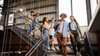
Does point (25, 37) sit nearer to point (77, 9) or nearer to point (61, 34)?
point (61, 34)

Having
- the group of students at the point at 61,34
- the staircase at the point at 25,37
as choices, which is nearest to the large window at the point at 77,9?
the group of students at the point at 61,34

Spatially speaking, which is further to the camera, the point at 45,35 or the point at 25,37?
the point at 25,37

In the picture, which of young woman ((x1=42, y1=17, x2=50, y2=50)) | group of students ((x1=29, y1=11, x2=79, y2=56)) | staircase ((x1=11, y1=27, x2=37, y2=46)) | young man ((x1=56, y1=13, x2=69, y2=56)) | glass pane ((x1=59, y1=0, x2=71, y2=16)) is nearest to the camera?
young man ((x1=56, y1=13, x2=69, y2=56))

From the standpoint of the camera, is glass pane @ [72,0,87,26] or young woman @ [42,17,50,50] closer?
young woman @ [42,17,50,50]

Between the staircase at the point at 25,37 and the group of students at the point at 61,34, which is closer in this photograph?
the group of students at the point at 61,34

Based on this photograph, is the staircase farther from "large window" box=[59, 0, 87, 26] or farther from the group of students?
"large window" box=[59, 0, 87, 26]

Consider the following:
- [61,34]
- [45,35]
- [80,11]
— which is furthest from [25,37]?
[80,11]

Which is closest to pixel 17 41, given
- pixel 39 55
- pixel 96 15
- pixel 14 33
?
pixel 14 33

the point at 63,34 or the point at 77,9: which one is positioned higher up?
the point at 77,9

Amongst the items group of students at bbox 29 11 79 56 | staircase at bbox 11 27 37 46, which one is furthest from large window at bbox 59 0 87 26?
staircase at bbox 11 27 37 46

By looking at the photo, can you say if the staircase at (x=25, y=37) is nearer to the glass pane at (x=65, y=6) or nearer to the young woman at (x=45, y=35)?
the young woman at (x=45, y=35)

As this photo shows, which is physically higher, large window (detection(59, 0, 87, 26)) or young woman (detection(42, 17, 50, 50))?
large window (detection(59, 0, 87, 26))

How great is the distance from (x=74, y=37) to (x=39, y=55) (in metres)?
1.45

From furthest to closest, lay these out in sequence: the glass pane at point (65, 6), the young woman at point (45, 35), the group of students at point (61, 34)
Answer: the glass pane at point (65, 6)
the young woman at point (45, 35)
the group of students at point (61, 34)
